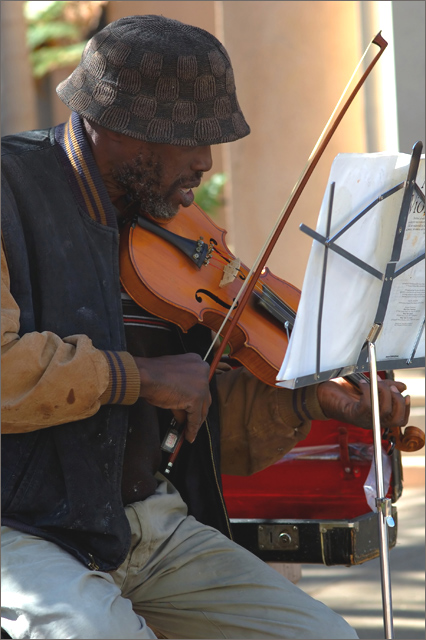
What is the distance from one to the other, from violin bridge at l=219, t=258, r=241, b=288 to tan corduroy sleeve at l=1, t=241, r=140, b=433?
1.76 feet

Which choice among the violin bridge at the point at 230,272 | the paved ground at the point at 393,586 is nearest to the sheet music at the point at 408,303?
the violin bridge at the point at 230,272

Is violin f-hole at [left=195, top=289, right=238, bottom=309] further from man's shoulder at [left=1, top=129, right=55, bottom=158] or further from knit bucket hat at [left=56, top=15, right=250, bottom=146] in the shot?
man's shoulder at [left=1, top=129, right=55, bottom=158]

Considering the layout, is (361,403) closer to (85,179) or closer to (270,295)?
(270,295)

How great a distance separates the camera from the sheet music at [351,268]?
1.92 m

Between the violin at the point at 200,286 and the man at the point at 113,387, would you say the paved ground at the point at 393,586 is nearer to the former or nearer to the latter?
the man at the point at 113,387

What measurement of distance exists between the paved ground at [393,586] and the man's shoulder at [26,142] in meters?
1.86

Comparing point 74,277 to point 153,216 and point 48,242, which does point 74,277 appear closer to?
point 48,242

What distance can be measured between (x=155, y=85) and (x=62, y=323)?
23.8 inches

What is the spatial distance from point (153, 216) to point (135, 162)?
0.16m

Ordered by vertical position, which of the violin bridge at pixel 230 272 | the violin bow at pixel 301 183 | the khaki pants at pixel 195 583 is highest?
the violin bow at pixel 301 183

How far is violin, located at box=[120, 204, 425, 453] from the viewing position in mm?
2279

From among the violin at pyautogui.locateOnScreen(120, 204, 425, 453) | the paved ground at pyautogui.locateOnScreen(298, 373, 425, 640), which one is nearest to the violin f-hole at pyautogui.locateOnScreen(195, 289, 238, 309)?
the violin at pyautogui.locateOnScreen(120, 204, 425, 453)

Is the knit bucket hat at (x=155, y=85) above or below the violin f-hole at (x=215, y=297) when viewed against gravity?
above

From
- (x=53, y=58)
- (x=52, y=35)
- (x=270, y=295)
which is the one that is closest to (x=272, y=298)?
(x=270, y=295)
